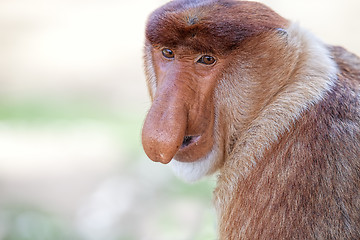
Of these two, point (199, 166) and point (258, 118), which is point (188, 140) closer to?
point (199, 166)

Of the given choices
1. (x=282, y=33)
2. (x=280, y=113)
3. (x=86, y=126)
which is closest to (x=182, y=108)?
(x=280, y=113)

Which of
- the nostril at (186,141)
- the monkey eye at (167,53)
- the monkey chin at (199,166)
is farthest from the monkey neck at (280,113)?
the monkey eye at (167,53)

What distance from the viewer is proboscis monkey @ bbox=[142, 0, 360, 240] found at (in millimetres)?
2832

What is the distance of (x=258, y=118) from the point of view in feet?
10.3

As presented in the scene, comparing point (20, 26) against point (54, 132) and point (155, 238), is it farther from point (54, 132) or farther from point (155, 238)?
point (155, 238)

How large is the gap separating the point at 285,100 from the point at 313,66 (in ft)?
0.92

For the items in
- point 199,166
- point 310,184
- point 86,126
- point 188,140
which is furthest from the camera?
point 86,126

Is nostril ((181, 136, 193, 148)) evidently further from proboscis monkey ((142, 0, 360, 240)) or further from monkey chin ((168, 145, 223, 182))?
monkey chin ((168, 145, 223, 182))

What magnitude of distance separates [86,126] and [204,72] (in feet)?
21.8

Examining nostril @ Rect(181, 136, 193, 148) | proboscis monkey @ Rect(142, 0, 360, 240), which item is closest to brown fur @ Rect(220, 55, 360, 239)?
proboscis monkey @ Rect(142, 0, 360, 240)

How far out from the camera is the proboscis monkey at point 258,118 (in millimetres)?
2832

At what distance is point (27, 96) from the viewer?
11.2m

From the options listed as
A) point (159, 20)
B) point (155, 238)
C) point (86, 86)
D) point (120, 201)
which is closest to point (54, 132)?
point (86, 86)

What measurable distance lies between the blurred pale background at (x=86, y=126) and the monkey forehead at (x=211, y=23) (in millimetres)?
827
